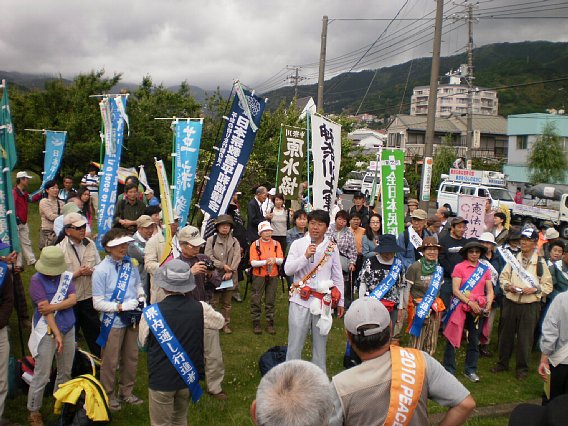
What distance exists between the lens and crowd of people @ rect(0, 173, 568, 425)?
2.32 metres

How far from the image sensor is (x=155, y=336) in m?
3.56

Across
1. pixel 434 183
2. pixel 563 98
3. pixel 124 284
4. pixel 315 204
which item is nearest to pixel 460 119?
pixel 434 183

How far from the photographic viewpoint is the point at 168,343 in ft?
11.7

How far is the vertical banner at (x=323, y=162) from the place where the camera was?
27.0ft

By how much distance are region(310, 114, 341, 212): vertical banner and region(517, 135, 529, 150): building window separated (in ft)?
130

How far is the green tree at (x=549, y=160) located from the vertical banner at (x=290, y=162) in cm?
3041

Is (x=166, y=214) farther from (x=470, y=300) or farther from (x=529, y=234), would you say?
(x=529, y=234)

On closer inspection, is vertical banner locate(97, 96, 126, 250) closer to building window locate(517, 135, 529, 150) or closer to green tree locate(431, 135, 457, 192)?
green tree locate(431, 135, 457, 192)

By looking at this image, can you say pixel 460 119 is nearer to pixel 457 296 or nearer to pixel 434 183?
pixel 434 183

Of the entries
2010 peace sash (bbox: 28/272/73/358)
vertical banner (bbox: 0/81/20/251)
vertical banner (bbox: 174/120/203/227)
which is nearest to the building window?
vertical banner (bbox: 174/120/203/227)

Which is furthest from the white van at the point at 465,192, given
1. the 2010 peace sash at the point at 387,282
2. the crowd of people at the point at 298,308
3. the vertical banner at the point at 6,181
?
the vertical banner at the point at 6,181

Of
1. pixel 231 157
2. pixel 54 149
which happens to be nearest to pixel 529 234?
pixel 231 157

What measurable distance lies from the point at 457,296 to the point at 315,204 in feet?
9.63

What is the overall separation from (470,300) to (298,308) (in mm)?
2484
